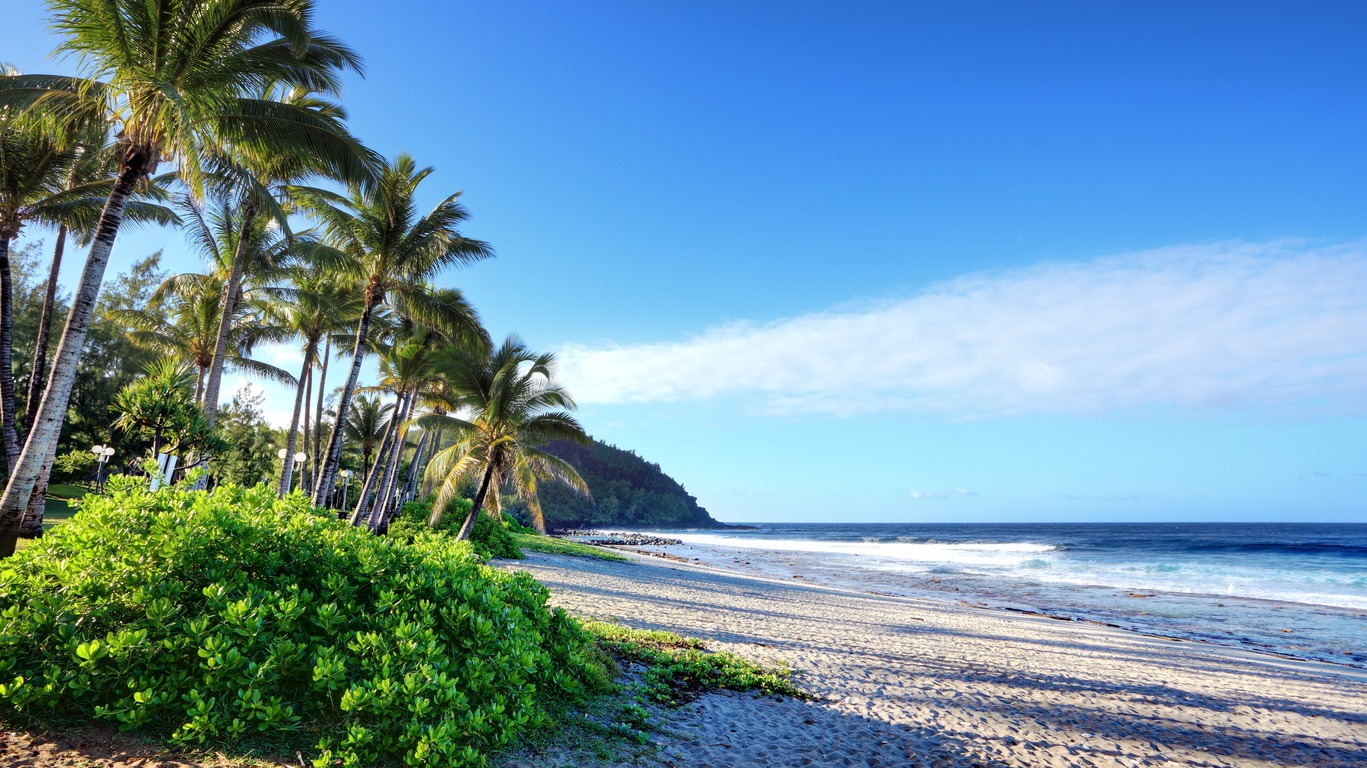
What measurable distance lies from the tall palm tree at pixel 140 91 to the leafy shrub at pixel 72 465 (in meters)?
23.0

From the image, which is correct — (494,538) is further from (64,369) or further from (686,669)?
(686,669)

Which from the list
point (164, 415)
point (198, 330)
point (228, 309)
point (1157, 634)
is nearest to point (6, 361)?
point (164, 415)

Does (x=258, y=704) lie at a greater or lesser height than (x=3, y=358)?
lesser

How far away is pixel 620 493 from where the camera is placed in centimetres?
11788

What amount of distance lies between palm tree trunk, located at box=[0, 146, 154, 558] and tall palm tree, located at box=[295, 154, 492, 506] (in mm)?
6071

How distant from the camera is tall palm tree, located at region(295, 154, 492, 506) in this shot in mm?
14883

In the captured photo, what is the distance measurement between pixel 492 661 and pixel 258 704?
1392mm

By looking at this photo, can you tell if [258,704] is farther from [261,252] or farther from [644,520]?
[644,520]

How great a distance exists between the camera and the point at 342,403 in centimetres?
1466

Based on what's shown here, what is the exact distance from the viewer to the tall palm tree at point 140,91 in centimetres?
784

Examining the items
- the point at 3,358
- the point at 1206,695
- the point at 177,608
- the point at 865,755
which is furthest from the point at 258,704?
the point at 3,358

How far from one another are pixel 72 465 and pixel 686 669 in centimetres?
3216

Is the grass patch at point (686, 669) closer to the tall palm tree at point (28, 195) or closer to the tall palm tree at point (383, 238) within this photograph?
Result: the tall palm tree at point (383, 238)

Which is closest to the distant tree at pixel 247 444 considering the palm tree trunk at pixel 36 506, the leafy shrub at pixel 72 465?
the leafy shrub at pixel 72 465
